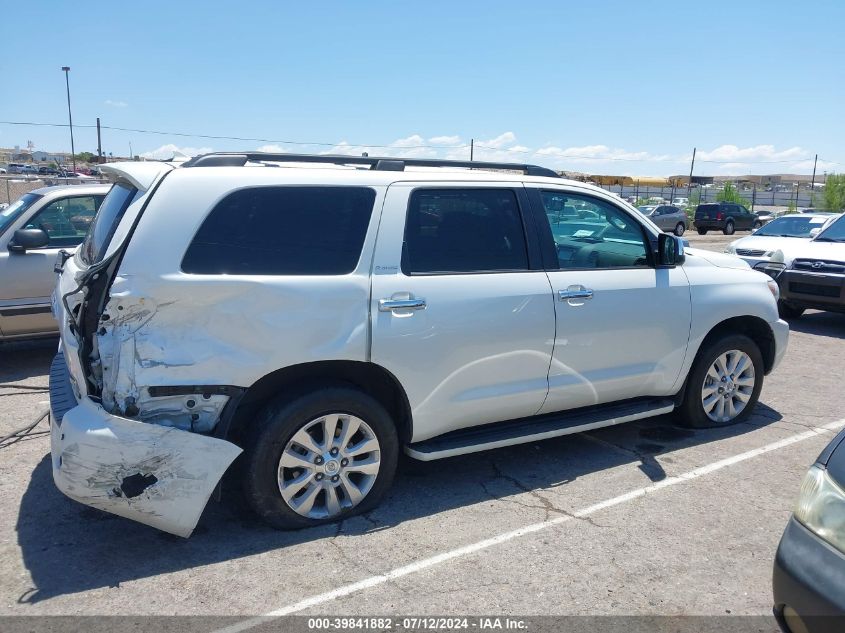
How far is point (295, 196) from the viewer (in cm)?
372

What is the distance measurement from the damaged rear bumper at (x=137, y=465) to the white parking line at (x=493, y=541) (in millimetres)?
680

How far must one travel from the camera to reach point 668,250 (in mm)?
4918

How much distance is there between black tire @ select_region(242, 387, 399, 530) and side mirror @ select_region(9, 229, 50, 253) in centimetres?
426

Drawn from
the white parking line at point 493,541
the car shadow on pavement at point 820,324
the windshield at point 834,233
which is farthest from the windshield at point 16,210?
the windshield at point 834,233

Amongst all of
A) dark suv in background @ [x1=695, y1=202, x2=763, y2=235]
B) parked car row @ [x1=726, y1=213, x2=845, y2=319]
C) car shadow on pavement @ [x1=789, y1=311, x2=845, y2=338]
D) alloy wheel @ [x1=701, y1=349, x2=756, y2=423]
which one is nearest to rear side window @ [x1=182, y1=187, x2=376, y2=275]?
alloy wheel @ [x1=701, y1=349, x2=756, y2=423]

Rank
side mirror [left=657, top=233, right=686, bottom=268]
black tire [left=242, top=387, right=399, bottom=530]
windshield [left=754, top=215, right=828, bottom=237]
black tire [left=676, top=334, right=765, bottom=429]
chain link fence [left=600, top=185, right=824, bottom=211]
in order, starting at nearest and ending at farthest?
black tire [left=242, top=387, right=399, bottom=530] < side mirror [left=657, top=233, right=686, bottom=268] < black tire [left=676, top=334, right=765, bottom=429] < windshield [left=754, top=215, right=828, bottom=237] < chain link fence [left=600, top=185, right=824, bottom=211]

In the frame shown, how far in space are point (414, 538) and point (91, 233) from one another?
266 cm

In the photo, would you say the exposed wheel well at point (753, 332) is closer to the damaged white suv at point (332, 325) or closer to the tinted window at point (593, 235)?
the damaged white suv at point (332, 325)

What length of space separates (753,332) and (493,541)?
3174 mm

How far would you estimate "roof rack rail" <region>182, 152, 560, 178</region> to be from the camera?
3.80 metres

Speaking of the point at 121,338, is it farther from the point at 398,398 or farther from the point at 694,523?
the point at 694,523

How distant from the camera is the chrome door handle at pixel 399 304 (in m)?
3.77

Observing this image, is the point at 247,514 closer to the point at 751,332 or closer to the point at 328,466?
the point at 328,466

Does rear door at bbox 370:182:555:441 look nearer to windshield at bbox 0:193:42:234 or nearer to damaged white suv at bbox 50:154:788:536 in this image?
damaged white suv at bbox 50:154:788:536
